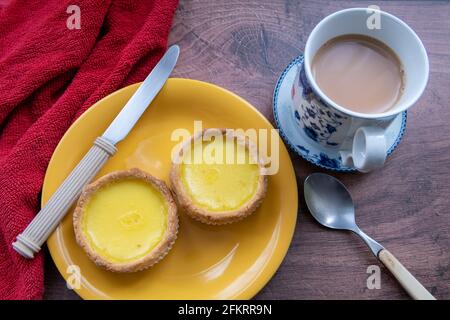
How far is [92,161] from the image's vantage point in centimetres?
102

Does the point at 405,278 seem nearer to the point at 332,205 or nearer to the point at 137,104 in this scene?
the point at 332,205

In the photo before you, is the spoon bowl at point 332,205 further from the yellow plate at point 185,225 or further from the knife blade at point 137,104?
the knife blade at point 137,104

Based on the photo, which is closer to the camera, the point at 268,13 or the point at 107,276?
the point at 107,276

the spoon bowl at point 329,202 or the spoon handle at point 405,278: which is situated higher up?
the spoon bowl at point 329,202

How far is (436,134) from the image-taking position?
3.71 feet

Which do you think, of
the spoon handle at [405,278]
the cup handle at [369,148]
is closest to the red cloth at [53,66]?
the cup handle at [369,148]

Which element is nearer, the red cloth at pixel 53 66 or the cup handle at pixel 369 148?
the cup handle at pixel 369 148


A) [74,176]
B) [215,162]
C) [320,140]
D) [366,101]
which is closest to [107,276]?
[74,176]

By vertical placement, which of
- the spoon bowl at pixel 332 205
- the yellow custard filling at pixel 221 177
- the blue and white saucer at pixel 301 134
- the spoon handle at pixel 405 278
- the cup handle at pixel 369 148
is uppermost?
the cup handle at pixel 369 148

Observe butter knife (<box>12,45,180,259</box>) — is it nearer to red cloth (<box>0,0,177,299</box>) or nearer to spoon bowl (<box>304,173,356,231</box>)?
red cloth (<box>0,0,177,299</box>)

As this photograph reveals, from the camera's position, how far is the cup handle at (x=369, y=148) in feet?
2.80

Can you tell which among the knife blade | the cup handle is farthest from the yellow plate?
the cup handle

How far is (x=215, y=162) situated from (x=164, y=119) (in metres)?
0.16

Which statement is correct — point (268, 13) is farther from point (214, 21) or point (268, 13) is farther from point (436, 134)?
point (436, 134)
